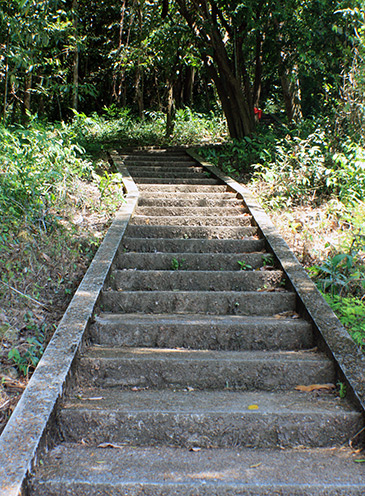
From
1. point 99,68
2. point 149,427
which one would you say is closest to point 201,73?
point 99,68

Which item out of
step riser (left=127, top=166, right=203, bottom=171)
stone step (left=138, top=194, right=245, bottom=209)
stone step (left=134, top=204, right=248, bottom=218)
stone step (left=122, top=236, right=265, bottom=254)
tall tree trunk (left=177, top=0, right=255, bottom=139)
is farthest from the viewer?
tall tree trunk (left=177, top=0, right=255, bottom=139)

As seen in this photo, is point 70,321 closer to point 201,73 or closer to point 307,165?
point 307,165

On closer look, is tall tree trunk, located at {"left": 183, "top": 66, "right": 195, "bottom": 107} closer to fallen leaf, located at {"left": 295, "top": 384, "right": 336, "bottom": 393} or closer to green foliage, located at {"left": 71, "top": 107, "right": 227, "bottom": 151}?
green foliage, located at {"left": 71, "top": 107, "right": 227, "bottom": 151}

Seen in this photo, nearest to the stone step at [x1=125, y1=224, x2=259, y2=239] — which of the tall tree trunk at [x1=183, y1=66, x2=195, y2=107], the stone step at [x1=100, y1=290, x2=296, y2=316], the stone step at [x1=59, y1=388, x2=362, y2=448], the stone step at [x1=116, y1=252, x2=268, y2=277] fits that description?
the stone step at [x1=116, y1=252, x2=268, y2=277]

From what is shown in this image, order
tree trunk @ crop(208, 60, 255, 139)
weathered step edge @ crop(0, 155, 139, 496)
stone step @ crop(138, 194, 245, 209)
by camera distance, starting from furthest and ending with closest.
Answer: tree trunk @ crop(208, 60, 255, 139)
stone step @ crop(138, 194, 245, 209)
weathered step edge @ crop(0, 155, 139, 496)

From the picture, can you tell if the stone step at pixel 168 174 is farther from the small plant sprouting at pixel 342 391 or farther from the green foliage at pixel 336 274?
the small plant sprouting at pixel 342 391

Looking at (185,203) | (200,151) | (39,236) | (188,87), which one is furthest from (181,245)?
(188,87)

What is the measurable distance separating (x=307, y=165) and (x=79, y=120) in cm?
792

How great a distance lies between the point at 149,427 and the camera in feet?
7.59

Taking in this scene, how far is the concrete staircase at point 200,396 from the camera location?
1.98 metres

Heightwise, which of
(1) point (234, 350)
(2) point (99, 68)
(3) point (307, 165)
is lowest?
(1) point (234, 350)

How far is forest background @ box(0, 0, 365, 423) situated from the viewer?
3555mm

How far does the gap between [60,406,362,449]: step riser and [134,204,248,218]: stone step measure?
3528 mm

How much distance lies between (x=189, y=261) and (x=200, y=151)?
215 inches
